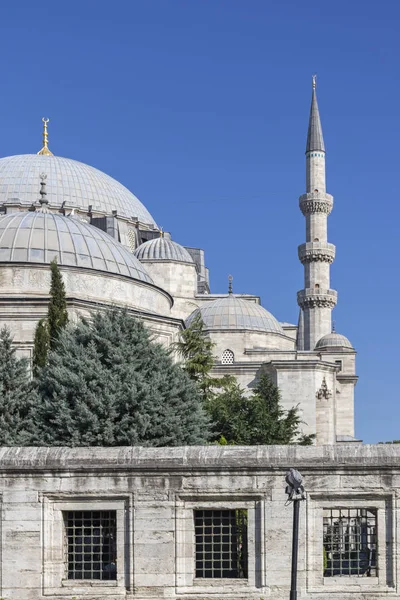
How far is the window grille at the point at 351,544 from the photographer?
11.4 metres

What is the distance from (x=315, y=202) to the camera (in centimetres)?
5491

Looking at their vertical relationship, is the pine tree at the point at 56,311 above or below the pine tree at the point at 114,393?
above

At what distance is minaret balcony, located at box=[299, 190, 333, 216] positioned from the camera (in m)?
54.8

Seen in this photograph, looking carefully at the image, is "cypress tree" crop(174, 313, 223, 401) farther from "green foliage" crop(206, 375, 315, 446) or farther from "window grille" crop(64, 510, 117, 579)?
"window grille" crop(64, 510, 117, 579)

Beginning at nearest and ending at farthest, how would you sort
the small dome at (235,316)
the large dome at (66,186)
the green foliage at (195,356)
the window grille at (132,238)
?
1. the green foliage at (195,356)
2. the small dome at (235,316)
3. the window grille at (132,238)
4. the large dome at (66,186)

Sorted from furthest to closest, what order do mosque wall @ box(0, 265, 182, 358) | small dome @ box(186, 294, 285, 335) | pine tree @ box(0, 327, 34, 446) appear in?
small dome @ box(186, 294, 285, 335)
mosque wall @ box(0, 265, 182, 358)
pine tree @ box(0, 327, 34, 446)

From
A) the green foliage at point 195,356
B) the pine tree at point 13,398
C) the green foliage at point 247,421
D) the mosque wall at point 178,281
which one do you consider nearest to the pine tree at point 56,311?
the pine tree at point 13,398

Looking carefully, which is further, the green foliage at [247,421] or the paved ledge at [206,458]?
the green foliage at [247,421]

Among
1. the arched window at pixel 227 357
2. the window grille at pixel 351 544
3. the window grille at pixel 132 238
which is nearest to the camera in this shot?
the window grille at pixel 351 544

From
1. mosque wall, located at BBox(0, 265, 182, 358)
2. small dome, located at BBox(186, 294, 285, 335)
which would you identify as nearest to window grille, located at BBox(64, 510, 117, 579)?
mosque wall, located at BBox(0, 265, 182, 358)

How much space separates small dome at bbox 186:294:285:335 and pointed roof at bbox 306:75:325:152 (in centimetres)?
1390

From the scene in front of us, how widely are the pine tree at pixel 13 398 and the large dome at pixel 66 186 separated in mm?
30997

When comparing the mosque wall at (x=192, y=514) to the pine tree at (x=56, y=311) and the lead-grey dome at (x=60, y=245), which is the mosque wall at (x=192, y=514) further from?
the lead-grey dome at (x=60, y=245)

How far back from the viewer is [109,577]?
454 inches
